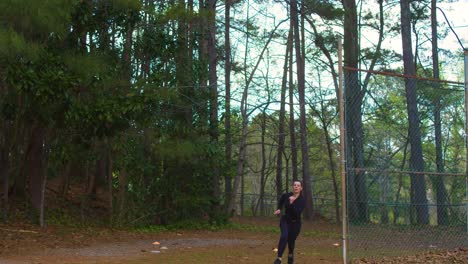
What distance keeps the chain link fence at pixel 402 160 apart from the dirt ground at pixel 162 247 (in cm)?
53

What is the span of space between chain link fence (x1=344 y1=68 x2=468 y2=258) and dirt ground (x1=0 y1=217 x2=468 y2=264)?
53 cm

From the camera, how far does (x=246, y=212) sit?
29.1 m

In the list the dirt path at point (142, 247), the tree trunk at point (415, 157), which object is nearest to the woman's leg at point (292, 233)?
the dirt path at point (142, 247)

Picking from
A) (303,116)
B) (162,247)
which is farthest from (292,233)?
(303,116)

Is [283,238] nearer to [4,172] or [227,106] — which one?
[4,172]

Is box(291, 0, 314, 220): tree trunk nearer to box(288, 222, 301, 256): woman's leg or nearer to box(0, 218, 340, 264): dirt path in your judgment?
box(0, 218, 340, 264): dirt path

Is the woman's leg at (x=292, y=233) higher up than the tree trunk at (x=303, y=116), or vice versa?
the tree trunk at (x=303, y=116)

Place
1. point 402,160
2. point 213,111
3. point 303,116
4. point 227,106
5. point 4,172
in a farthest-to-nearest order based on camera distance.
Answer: point 303,116 < point 227,106 < point 213,111 < point 4,172 < point 402,160

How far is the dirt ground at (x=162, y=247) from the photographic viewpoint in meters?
9.88

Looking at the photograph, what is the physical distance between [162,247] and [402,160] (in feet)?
17.6

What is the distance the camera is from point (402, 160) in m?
11.7

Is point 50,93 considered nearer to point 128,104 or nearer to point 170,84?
point 128,104

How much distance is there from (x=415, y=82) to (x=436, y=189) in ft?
8.01

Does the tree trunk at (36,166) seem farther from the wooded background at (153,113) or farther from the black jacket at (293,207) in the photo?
the black jacket at (293,207)
